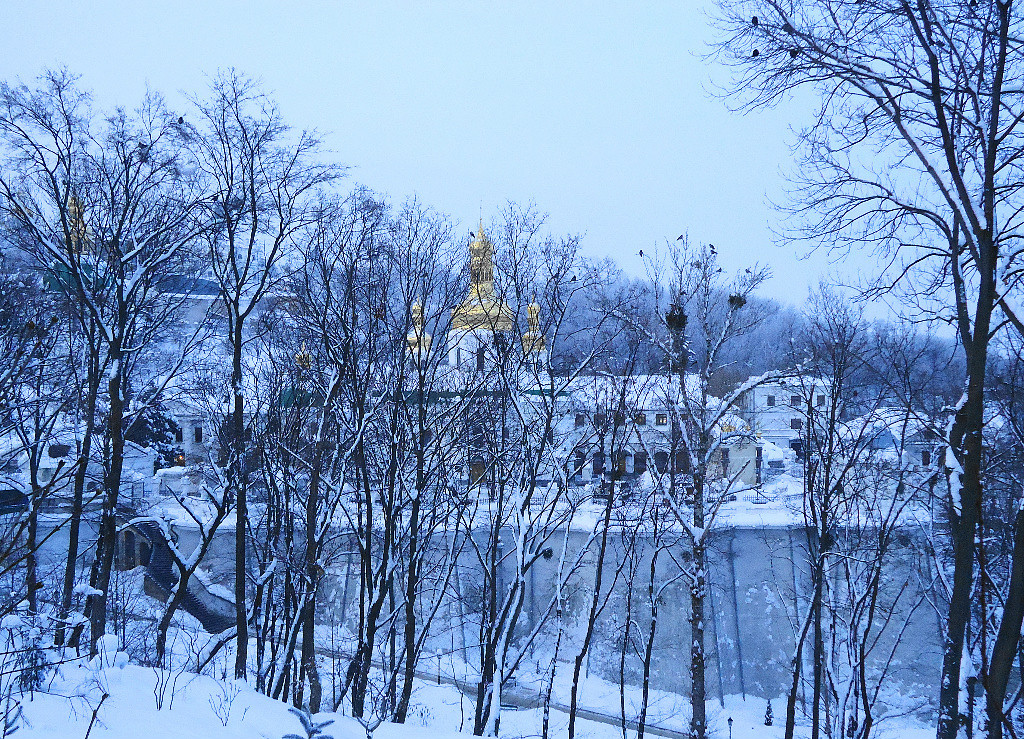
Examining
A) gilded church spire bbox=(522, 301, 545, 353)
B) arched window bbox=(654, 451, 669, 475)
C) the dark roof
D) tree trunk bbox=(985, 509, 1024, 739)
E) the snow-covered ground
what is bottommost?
the snow-covered ground

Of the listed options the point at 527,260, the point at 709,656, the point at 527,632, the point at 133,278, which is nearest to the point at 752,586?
the point at 709,656

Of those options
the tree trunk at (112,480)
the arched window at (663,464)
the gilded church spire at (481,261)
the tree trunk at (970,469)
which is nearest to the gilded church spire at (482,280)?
the gilded church spire at (481,261)

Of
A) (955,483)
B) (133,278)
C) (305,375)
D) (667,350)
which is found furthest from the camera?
Result: (667,350)

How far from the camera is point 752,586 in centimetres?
1872

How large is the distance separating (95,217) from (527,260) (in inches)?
212

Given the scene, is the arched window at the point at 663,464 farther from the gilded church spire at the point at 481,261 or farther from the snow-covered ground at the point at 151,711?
the snow-covered ground at the point at 151,711

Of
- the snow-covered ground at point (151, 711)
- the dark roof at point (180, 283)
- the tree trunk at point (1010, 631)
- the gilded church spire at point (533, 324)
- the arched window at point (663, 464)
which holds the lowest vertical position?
the snow-covered ground at point (151, 711)

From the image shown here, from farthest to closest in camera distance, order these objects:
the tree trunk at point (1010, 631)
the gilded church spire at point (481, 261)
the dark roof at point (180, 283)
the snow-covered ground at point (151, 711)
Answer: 1. the dark roof at point (180, 283)
2. the gilded church spire at point (481, 261)
3. the tree trunk at point (1010, 631)
4. the snow-covered ground at point (151, 711)

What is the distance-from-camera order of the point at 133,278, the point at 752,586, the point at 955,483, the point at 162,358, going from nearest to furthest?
the point at 955,483 → the point at 133,278 → the point at 162,358 → the point at 752,586

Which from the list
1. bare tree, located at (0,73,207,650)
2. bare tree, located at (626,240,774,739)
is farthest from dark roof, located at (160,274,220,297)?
bare tree, located at (626,240,774,739)

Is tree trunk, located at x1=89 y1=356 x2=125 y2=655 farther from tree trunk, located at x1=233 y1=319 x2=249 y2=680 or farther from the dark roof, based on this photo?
the dark roof

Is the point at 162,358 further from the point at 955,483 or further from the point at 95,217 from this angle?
the point at 955,483

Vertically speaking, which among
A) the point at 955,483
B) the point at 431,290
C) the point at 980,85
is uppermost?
the point at 980,85

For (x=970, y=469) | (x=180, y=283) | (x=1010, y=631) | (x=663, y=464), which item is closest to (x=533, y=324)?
(x=180, y=283)
